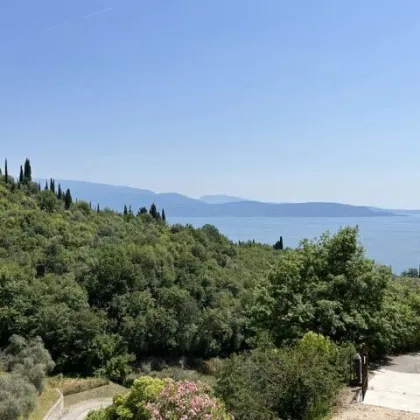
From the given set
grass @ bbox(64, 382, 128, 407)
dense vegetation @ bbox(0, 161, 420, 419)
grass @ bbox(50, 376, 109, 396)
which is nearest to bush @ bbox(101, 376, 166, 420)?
dense vegetation @ bbox(0, 161, 420, 419)

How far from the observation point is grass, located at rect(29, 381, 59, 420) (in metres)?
21.8

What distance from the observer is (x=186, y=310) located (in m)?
39.4

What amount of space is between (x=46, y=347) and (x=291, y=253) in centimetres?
2369

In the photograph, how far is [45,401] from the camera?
2406 cm

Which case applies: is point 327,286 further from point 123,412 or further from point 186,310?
point 186,310

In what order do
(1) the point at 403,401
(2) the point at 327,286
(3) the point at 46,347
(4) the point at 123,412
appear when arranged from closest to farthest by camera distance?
(4) the point at 123,412, (1) the point at 403,401, (2) the point at 327,286, (3) the point at 46,347

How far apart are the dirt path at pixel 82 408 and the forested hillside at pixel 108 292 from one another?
23.6 feet

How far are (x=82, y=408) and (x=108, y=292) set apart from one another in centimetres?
1488

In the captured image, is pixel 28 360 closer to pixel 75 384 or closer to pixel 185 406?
pixel 75 384

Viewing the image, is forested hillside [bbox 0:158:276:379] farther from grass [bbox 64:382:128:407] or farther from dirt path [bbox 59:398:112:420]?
dirt path [bbox 59:398:112:420]

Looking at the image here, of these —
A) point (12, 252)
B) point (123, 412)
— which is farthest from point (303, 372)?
point (12, 252)

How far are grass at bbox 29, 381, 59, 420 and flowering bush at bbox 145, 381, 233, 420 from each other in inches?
671

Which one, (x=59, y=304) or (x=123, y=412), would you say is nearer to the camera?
(x=123, y=412)

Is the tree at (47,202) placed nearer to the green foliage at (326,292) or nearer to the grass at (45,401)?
the grass at (45,401)
